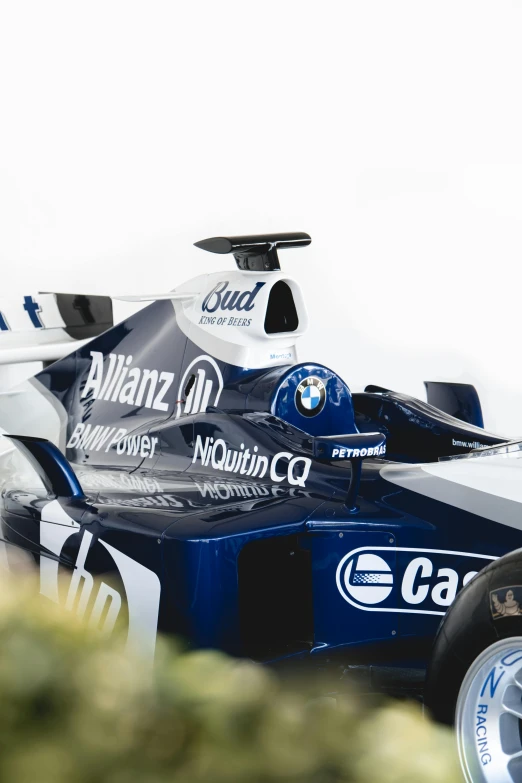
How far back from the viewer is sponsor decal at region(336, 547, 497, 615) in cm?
190

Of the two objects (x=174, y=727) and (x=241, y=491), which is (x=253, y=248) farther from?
(x=174, y=727)

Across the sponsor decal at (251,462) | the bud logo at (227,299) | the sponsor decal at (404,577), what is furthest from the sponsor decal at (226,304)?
the sponsor decal at (404,577)

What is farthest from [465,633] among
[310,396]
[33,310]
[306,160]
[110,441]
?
[306,160]

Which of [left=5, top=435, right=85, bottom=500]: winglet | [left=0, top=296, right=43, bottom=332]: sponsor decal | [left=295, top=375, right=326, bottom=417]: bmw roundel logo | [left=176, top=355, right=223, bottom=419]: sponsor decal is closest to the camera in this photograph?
[left=5, top=435, right=85, bottom=500]: winglet

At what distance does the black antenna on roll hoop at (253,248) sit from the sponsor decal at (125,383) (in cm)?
38

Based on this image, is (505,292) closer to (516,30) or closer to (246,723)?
(516,30)

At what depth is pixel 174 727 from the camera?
19.1 inches

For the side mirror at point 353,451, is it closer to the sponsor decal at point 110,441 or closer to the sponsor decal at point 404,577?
the sponsor decal at point 404,577

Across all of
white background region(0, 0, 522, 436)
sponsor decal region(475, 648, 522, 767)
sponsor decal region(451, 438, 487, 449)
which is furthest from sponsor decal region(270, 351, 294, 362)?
white background region(0, 0, 522, 436)

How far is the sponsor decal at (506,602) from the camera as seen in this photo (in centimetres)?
130

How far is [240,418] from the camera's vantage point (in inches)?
91.9

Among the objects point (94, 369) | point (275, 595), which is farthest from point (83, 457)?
point (275, 595)

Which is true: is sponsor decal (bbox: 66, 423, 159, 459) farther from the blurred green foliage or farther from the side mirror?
the blurred green foliage

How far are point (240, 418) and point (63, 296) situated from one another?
1494mm
